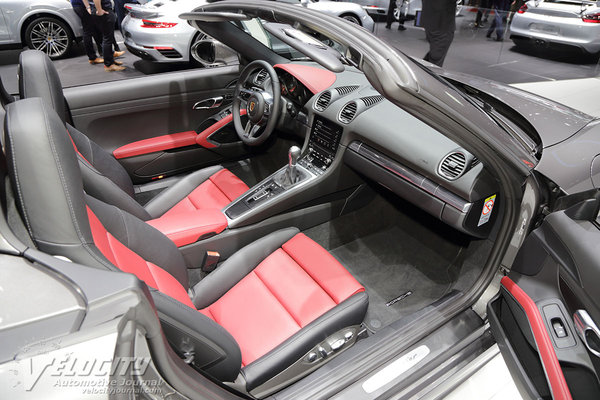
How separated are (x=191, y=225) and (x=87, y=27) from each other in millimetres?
4878

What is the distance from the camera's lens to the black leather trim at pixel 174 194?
2.18 m

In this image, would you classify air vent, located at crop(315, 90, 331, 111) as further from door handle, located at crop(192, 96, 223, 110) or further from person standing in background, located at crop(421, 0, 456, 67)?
person standing in background, located at crop(421, 0, 456, 67)

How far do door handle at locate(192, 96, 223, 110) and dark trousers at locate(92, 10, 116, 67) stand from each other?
3434mm

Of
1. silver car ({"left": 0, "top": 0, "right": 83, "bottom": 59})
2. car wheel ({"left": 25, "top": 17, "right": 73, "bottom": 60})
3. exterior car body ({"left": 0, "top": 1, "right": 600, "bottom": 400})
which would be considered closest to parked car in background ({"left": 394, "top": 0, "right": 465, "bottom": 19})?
silver car ({"left": 0, "top": 0, "right": 83, "bottom": 59})

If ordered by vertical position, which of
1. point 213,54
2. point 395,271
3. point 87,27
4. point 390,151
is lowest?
point 395,271

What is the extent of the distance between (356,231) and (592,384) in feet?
4.93

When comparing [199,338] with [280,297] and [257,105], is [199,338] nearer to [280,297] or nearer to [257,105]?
[280,297]

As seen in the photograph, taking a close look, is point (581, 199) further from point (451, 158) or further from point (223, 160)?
point (223, 160)

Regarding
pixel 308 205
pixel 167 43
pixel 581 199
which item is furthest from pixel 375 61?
pixel 167 43

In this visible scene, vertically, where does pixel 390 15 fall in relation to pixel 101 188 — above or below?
above

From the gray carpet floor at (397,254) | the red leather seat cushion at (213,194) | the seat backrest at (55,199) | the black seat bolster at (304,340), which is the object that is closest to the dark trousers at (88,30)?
the red leather seat cushion at (213,194)

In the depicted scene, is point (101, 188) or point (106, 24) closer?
point (101, 188)

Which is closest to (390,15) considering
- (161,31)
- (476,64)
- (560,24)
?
(476,64)

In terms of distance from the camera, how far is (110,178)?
1838mm
